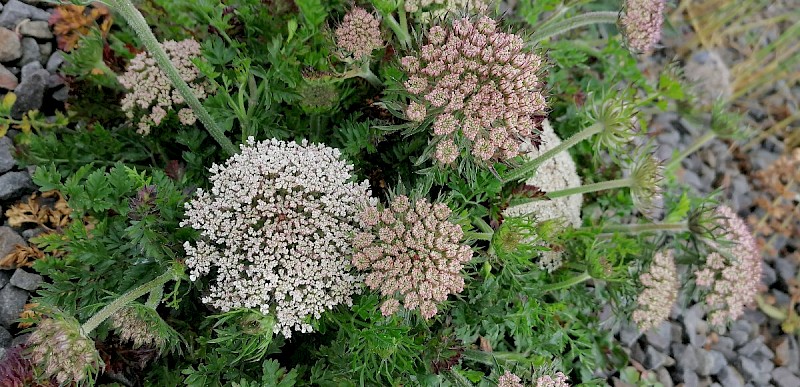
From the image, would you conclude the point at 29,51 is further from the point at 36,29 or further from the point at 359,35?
the point at 359,35

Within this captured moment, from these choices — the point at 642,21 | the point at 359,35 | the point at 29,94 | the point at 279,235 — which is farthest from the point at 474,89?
the point at 29,94

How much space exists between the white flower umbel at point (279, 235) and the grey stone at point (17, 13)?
1.94 m

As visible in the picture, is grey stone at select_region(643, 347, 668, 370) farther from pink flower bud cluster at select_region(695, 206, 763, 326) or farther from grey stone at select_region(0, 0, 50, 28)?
grey stone at select_region(0, 0, 50, 28)

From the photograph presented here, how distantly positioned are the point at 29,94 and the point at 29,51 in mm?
286

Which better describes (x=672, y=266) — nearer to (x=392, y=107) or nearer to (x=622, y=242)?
(x=622, y=242)

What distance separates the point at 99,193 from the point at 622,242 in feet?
8.51

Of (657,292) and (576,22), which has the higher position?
(576,22)

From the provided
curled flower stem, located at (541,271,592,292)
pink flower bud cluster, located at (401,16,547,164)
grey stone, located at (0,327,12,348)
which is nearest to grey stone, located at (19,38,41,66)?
grey stone, located at (0,327,12,348)

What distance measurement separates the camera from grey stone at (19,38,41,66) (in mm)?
3545

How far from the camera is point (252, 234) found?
2443 millimetres

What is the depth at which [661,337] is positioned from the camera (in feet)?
13.7

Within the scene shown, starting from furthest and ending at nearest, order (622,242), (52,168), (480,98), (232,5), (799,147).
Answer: (799,147) → (622,242) → (232,5) → (52,168) → (480,98)

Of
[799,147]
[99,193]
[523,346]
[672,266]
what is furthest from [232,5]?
[799,147]

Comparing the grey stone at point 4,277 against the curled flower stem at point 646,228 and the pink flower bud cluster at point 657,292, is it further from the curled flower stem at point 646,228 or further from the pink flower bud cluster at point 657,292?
the pink flower bud cluster at point 657,292
